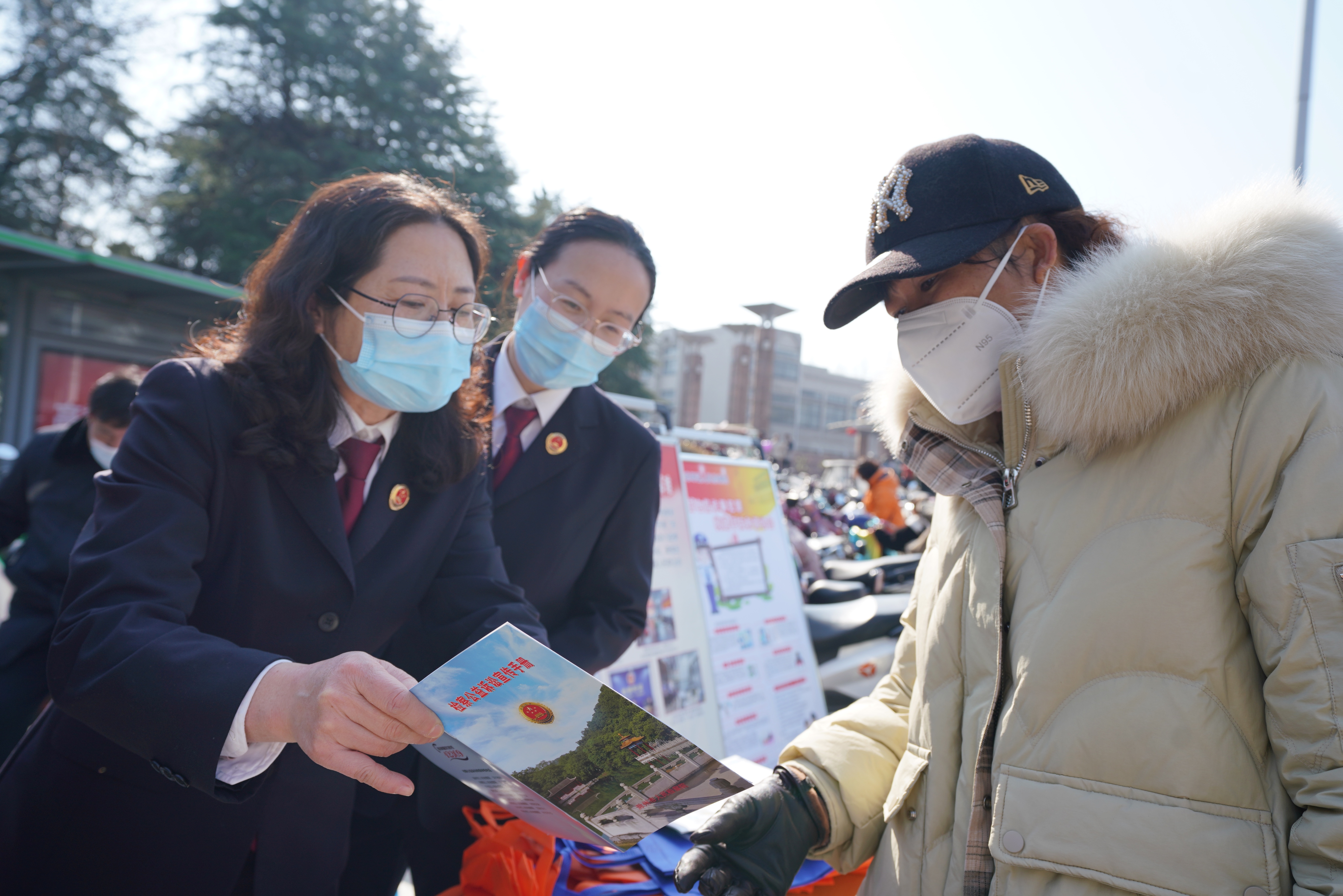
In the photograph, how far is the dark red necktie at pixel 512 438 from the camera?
2002 millimetres

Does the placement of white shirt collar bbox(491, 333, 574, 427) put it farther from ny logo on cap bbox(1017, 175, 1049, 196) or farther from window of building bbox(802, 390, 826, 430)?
window of building bbox(802, 390, 826, 430)

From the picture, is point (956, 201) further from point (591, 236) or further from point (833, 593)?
point (833, 593)

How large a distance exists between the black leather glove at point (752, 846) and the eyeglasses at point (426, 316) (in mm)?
1045

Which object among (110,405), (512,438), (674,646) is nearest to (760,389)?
(674,646)

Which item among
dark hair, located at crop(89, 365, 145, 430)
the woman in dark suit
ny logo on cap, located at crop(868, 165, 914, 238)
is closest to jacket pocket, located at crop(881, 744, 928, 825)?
the woman in dark suit

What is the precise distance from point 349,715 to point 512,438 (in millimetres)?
1188

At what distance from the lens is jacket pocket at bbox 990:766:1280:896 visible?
88 cm

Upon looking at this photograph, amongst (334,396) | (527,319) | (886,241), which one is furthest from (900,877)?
(527,319)

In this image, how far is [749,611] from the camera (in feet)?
12.2

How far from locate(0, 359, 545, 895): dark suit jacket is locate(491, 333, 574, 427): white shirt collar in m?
0.63

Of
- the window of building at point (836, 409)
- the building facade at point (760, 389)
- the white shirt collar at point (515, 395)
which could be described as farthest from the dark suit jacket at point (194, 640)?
the window of building at point (836, 409)

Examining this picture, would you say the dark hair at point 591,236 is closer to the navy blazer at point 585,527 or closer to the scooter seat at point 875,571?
the navy blazer at point 585,527

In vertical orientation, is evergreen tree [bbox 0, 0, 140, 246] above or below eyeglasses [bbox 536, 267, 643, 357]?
above

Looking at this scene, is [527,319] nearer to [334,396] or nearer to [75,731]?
[334,396]
